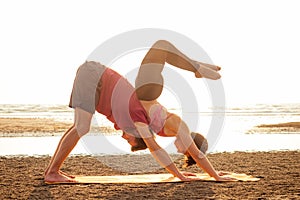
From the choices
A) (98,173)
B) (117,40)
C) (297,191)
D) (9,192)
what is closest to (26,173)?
(98,173)

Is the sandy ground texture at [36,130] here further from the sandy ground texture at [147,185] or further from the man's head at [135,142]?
the man's head at [135,142]

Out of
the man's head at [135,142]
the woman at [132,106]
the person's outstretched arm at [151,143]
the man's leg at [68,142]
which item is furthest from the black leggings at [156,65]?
the man's leg at [68,142]

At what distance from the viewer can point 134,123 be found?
565 cm

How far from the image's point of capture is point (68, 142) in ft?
18.5

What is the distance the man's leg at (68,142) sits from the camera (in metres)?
5.62

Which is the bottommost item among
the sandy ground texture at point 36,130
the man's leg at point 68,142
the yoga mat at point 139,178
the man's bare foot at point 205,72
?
the sandy ground texture at point 36,130

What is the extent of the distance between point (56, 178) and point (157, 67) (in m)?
1.80

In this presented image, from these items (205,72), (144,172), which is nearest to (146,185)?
(144,172)

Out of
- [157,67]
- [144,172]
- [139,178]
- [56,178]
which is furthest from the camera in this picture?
[144,172]

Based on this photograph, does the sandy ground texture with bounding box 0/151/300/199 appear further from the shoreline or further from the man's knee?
the shoreline

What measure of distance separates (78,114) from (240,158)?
360 cm

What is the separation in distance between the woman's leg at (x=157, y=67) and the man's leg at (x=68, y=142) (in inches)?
28.8

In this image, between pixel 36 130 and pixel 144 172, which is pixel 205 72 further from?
pixel 36 130

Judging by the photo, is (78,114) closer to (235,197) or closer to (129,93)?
(129,93)
